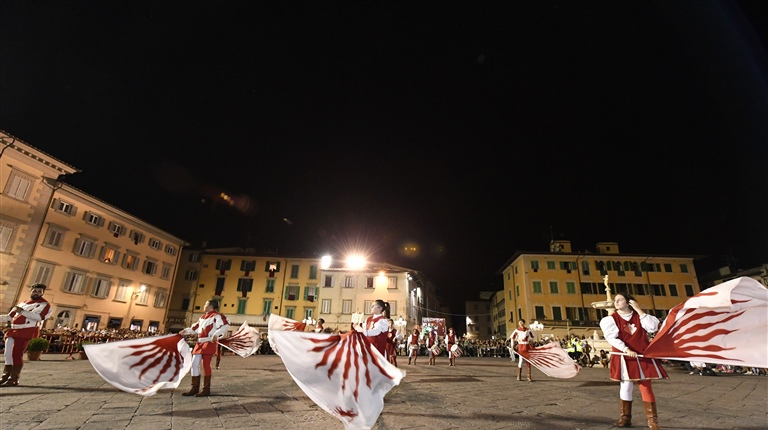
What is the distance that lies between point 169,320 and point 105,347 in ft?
133

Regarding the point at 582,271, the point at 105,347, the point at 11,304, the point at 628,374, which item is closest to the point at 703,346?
the point at 628,374

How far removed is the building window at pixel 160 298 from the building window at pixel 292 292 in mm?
11864

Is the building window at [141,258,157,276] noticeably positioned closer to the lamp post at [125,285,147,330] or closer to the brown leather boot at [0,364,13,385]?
the lamp post at [125,285,147,330]

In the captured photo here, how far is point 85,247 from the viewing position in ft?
90.6

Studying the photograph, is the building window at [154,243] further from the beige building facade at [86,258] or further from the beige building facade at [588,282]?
the beige building facade at [588,282]

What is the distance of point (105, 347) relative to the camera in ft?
18.8

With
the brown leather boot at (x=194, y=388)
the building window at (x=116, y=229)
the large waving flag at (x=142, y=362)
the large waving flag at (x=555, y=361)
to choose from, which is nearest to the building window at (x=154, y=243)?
the building window at (x=116, y=229)

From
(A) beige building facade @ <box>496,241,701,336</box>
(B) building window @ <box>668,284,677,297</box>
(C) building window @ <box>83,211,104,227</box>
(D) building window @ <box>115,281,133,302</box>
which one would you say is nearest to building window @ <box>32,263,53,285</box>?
(C) building window @ <box>83,211,104,227</box>

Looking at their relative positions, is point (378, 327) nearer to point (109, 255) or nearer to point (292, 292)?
point (109, 255)

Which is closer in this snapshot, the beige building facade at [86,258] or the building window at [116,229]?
the beige building facade at [86,258]

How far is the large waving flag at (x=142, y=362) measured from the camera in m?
5.46

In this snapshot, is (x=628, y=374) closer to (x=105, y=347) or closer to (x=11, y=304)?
(x=105, y=347)

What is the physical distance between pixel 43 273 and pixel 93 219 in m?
5.53

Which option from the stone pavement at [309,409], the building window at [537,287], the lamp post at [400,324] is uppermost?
the building window at [537,287]
